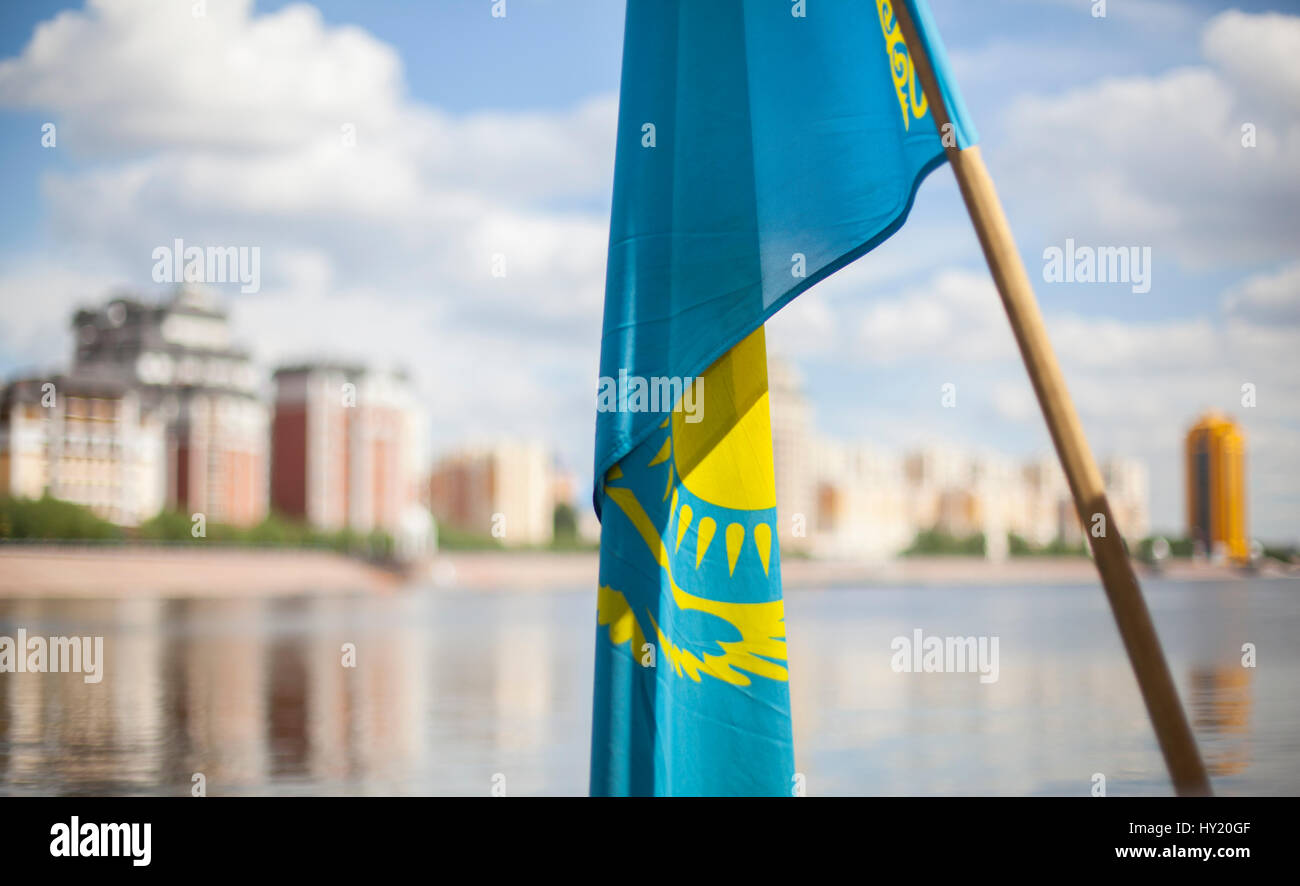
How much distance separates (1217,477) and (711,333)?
3.02m

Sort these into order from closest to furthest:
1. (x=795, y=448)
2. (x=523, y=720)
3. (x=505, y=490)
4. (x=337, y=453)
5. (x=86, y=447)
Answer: (x=523, y=720), (x=86, y=447), (x=337, y=453), (x=505, y=490), (x=795, y=448)

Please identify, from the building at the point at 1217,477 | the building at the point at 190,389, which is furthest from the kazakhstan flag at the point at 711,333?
the building at the point at 190,389

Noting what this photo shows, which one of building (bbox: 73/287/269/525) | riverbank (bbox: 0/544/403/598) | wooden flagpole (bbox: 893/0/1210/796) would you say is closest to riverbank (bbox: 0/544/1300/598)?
riverbank (bbox: 0/544/403/598)

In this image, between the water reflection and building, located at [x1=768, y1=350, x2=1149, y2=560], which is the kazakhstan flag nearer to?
the water reflection

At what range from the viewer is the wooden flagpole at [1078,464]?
1.12m

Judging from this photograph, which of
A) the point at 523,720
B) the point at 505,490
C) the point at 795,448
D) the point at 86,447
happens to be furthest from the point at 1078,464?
the point at 795,448

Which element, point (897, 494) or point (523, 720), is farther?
point (897, 494)

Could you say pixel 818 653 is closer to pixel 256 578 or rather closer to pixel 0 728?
pixel 0 728

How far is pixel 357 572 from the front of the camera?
3828cm

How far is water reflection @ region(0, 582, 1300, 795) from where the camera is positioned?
4.48 m

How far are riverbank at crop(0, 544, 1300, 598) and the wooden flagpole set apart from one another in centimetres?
289

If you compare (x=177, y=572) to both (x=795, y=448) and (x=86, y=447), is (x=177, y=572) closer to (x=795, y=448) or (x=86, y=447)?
(x=86, y=447)

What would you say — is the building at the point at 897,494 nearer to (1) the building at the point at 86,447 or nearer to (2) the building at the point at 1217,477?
(1) the building at the point at 86,447

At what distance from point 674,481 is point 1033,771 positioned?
414 centimetres
